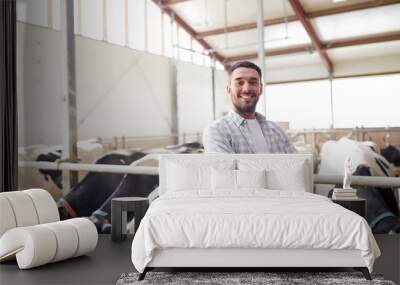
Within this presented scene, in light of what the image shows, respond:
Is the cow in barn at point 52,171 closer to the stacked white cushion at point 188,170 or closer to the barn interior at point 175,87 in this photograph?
the barn interior at point 175,87

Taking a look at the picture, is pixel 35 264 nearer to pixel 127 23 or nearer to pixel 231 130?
pixel 231 130

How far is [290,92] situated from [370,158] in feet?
3.29

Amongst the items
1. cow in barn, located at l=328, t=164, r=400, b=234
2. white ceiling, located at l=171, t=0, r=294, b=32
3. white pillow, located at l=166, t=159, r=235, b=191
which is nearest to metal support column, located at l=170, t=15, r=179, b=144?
white ceiling, located at l=171, t=0, r=294, b=32

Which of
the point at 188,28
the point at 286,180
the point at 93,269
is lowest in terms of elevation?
the point at 93,269

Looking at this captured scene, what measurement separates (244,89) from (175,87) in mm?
764

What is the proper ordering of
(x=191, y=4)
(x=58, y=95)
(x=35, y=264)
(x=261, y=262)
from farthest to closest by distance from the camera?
1. (x=58, y=95)
2. (x=191, y=4)
3. (x=35, y=264)
4. (x=261, y=262)

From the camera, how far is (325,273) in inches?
129

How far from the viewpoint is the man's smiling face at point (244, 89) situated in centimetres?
486

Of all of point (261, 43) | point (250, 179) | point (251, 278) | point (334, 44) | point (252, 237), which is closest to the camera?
point (252, 237)

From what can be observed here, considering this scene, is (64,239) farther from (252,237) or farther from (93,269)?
(252,237)

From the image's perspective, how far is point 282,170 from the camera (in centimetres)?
420

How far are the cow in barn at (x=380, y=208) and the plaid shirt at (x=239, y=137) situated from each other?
0.78 meters

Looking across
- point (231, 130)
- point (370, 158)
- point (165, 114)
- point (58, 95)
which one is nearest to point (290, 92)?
point (231, 130)

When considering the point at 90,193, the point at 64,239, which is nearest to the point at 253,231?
the point at 64,239
